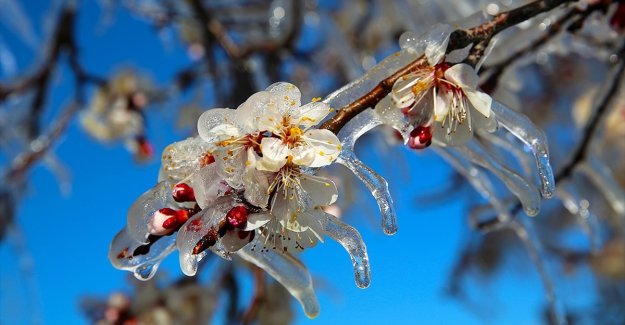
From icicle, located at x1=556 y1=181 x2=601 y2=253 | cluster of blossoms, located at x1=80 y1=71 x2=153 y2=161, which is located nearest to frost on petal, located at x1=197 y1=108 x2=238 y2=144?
icicle, located at x1=556 y1=181 x2=601 y2=253

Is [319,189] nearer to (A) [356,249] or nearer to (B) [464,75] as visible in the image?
(A) [356,249]

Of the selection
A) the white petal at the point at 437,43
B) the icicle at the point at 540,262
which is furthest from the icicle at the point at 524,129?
the icicle at the point at 540,262

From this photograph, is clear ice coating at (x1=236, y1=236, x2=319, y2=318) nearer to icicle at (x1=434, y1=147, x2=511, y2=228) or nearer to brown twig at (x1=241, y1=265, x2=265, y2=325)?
icicle at (x1=434, y1=147, x2=511, y2=228)

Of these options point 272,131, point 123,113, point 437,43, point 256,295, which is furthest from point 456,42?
point 123,113

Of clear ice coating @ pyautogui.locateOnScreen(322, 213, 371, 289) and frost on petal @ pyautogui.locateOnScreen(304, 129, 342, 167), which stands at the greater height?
frost on petal @ pyautogui.locateOnScreen(304, 129, 342, 167)

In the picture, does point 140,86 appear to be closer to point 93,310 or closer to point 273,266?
point 93,310

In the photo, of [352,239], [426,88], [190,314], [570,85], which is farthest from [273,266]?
[570,85]

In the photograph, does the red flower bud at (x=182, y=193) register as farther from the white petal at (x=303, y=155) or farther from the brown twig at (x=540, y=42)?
the brown twig at (x=540, y=42)

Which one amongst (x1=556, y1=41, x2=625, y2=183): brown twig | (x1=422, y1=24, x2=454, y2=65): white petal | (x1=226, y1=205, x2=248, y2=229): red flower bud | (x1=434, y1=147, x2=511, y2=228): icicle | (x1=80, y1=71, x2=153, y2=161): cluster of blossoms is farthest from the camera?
(x1=80, y1=71, x2=153, y2=161): cluster of blossoms
